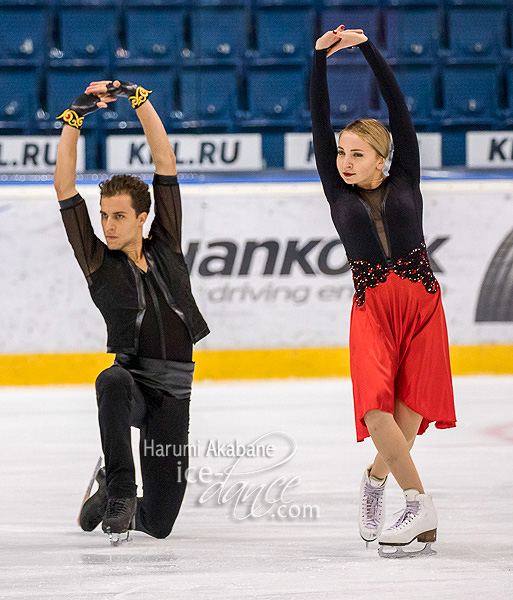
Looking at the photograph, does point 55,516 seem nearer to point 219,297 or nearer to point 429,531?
point 429,531

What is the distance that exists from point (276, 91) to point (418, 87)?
4.12 ft

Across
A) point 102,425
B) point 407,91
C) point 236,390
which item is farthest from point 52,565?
point 407,91

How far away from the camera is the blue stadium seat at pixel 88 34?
8602 mm

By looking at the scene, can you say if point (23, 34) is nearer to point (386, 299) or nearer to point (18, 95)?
point (18, 95)

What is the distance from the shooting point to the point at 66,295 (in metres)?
6.52

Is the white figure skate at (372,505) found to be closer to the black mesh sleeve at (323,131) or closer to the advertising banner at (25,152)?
the black mesh sleeve at (323,131)

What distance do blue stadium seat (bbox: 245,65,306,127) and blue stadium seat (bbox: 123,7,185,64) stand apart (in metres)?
0.71

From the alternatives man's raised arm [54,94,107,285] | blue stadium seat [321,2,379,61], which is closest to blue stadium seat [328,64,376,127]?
blue stadium seat [321,2,379,61]

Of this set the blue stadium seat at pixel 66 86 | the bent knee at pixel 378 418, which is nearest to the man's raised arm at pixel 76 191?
the bent knee at pixel 378 418

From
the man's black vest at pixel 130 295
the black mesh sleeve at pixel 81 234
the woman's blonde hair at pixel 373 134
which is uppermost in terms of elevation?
the woman's blonde hair at pixel 373 134

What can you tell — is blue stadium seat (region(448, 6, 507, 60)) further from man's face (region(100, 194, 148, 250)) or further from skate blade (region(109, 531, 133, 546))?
skate blade (region(109, 531, 133, 546))

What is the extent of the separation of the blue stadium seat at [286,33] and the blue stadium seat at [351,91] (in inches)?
13.3

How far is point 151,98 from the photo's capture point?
8461 mm

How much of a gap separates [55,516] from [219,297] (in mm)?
3749
